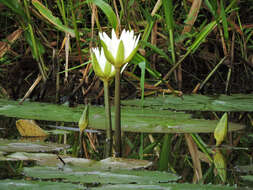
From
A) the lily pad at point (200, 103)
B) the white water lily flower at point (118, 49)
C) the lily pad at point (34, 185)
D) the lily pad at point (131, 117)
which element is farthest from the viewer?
the lily pad at point (200, 103)

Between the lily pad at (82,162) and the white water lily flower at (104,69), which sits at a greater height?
the white water lily flower at (104,69)

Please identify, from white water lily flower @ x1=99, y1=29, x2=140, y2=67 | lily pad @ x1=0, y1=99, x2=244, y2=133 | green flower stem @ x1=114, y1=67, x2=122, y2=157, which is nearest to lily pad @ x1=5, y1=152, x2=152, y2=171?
green flower stem @ x1=114, y1=67, x2=122, y2=157

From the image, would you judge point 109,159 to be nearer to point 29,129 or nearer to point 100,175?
point 100,175

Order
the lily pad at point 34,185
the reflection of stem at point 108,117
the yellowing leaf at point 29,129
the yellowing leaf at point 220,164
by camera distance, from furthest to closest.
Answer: the yellowing leaf at point 29,129 < the reflection of stem at point 108,117 < the yellowing leaf at point 220,164 < the lily pad at point 34,185

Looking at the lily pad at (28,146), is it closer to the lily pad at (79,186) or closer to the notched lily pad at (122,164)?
the notched lily pad at (122,164)

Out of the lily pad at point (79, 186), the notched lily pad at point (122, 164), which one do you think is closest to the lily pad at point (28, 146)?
the notched lily pad at point (122, 164)

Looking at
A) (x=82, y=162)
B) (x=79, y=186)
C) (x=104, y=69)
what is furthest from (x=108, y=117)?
(x=79, y=186)

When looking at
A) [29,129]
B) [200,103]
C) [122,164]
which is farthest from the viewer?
[200,103]
